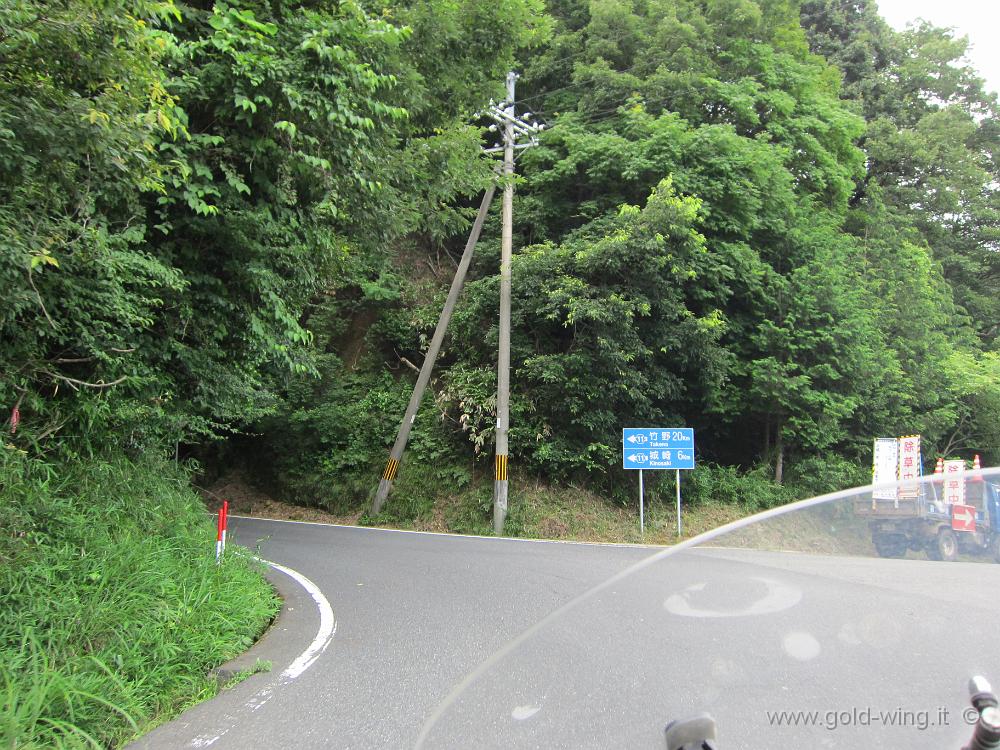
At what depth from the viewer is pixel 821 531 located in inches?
71.2

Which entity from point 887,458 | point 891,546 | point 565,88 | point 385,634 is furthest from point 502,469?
point 891,546

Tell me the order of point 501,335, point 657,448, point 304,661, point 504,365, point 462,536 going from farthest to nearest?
point 501,335, point 504,365, point 657,448, point 462,536, point 304,661

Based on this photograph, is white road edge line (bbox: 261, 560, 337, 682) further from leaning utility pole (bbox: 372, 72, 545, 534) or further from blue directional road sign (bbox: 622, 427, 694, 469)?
blue directional road sign (bbox: 622, 427, 694, 469)

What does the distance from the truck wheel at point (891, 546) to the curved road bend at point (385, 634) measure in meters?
2.99

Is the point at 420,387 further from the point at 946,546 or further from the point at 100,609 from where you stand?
the point at 946,546

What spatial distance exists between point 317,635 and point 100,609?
2006 millimetres

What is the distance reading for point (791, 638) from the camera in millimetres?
1565

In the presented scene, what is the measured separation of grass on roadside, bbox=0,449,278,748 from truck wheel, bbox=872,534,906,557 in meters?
4.02

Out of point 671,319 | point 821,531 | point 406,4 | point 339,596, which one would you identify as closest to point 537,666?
point 821,531

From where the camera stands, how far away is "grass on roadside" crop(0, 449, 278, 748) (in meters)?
3.87

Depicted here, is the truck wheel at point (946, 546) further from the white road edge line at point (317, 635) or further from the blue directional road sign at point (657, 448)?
the blue directional road sign at point (657, 448)

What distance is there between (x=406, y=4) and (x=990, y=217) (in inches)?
1005

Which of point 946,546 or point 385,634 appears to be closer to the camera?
point 946,546

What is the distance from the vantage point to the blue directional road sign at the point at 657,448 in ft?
50.5
